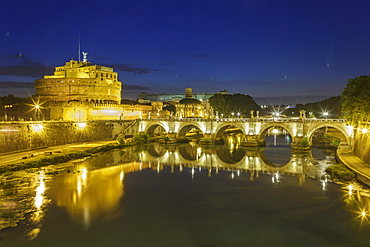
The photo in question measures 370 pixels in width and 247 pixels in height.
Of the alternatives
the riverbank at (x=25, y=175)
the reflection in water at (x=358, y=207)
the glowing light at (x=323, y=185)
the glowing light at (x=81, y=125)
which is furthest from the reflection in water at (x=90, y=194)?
the glowing light at (x=81, y=125)

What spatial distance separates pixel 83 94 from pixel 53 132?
21521 mm

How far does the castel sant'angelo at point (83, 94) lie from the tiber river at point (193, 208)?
20925 millimetres

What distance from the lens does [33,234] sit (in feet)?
43.8

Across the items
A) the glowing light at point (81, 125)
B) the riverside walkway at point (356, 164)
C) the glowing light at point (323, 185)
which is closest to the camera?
the riverside walkway at point (356, 164)

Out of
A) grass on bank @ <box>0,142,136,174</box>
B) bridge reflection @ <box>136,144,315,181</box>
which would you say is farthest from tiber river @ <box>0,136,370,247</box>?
grass on bank @ <box>0,142,136,174</box>

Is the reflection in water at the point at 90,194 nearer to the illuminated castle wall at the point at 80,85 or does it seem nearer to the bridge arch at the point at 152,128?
the bridge arch at the point at 152,128

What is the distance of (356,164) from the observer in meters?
23.4

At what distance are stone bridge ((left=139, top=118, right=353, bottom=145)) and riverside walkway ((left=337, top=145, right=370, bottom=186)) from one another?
6.36m

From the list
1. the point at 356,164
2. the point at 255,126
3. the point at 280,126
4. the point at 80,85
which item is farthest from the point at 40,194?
the point at 80,85

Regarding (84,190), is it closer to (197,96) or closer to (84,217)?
(84,217)

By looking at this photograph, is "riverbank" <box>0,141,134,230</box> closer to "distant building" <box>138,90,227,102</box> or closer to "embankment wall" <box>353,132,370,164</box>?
"embankment wall" <box>353,132,370,164</box>

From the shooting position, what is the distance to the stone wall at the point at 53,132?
28.9 metres

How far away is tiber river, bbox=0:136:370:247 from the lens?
13148mm

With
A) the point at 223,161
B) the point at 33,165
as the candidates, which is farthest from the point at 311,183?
the point at 33,165
